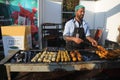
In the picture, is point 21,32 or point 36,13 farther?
point 36,13

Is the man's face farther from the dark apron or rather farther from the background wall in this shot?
the background wall

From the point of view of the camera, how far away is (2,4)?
32.9 ft

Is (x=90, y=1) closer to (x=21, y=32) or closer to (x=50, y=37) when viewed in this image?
(x=50, y=37)

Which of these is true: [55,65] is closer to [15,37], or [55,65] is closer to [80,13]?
[80,13]

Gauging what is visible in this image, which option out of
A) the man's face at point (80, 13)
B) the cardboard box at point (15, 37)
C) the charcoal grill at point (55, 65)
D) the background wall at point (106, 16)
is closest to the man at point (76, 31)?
the man's face at point (80, 13)

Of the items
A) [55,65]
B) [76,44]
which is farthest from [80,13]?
[55,65]

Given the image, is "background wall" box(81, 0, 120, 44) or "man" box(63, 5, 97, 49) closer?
"man" box(63, 5, 97, 49)

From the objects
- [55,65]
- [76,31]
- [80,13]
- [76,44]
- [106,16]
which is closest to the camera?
[55,65]

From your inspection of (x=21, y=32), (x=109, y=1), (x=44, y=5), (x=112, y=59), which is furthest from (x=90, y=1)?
(x=112, y=59)

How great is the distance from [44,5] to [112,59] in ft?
Result: 22.8

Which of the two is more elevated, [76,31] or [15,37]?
[76,31]

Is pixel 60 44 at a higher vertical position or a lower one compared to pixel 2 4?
lower

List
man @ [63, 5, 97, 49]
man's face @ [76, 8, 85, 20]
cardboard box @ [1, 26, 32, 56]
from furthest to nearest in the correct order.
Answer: cardboard box @ [1, 26, 32, 56] < man @ [63, 5, 97, 49] < man's face @ [76, 8, 85, 20]

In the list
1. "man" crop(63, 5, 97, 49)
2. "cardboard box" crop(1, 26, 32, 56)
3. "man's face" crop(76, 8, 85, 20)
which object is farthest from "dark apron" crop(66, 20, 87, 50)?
"cardboard box" crop(1, 26, 32, 56)
